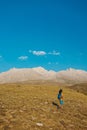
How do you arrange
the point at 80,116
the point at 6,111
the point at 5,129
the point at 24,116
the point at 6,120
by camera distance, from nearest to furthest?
the point at 5,129
the point at 6,120
the point at 24,116
the point at 6,111
the point at 80,116

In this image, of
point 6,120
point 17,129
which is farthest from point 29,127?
point 6,120

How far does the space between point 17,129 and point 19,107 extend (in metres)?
6.30

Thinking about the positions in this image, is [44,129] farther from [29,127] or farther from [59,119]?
[59,119]

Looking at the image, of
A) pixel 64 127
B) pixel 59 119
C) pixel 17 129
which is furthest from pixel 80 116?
pixel 17 129

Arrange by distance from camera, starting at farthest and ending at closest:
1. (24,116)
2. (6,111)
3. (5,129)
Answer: (6,111)
(24,116)
(5,129)

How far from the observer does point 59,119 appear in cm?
1864

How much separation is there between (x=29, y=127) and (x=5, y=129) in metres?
1.67

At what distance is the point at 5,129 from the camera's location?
578 inches

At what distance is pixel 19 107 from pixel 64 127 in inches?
232

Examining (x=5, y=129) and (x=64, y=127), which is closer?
(x=5, y=129)

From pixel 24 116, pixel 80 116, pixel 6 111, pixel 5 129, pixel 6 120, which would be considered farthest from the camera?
pixel 80 116

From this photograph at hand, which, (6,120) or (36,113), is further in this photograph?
(36,113)

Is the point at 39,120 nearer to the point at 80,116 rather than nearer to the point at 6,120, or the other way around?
the point at 6,120

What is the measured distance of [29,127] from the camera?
15.5 metres
